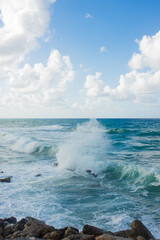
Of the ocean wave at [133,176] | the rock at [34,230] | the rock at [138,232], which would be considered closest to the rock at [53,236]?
the rock at [34,230]

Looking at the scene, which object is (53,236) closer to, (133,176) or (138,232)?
(138,232)

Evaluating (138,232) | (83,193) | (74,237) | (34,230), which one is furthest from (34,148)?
(138,232)

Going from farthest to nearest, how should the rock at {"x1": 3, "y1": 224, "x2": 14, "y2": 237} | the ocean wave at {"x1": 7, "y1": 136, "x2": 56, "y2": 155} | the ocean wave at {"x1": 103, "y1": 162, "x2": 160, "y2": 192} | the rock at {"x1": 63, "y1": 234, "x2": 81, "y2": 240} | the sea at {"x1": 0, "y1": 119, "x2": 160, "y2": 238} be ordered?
the ocean wave at {"x1": 7, "y1": 136, "x2": 56, "y2": 155}, the ocean wave at {"x1": 103, "y1": 162, "x2": 160, "y2": 192}, the sea at {"x1": 0, "y1": 119, "x2": 160, "y2": 238}, the rock at {"x1": 3, "y1": 224, "x2": 14, "y2": 237}, the rock at {"x1": 63, "y1": 234, "x2": 81, "y2": 240}

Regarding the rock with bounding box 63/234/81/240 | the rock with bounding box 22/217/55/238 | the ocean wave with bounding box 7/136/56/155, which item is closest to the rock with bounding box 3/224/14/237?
the rock with bounding box 22/217/55/238

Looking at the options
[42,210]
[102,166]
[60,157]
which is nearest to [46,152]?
[60,157]

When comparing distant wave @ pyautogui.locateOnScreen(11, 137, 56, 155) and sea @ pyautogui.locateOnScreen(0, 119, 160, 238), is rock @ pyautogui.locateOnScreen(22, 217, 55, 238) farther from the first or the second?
distant wave @ pyautogui.locateOnScreen(11, 137, 56, 155)

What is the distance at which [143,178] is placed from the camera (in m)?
11.4

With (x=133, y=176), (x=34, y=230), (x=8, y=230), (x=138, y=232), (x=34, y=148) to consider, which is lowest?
(x=34, y=148)

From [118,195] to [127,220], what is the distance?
2.28 m

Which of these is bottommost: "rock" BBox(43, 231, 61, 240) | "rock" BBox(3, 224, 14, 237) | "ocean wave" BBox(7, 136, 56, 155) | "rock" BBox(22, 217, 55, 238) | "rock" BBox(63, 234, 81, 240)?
"ocean wave" BBox(7, 136, 56, 155)

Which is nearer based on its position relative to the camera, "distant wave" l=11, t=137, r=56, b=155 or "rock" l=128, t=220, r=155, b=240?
"rock" l=128, t=220, r=155, b=240

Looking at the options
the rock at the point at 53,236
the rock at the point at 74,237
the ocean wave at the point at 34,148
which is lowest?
the ocean wave at the point at 34,148

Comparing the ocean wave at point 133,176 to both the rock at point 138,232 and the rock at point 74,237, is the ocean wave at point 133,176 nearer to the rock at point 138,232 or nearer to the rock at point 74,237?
the rock at point 138,232

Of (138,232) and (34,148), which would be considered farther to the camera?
(34,148)
